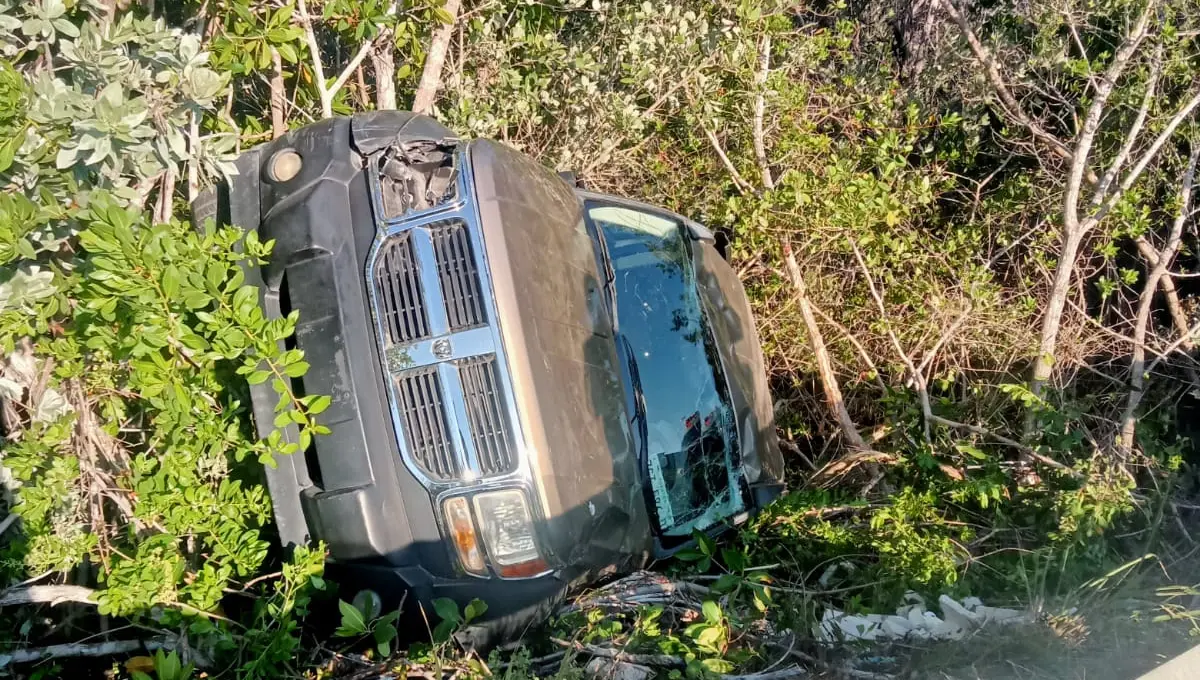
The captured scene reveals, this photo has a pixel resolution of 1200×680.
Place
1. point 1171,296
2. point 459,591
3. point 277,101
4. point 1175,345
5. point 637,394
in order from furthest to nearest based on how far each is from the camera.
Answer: point 1171,296 < point 1175,345 < point 277,101 < point 637,394 < point 459,591

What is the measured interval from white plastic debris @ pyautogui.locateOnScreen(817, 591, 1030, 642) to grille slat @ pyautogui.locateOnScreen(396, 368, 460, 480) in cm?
156

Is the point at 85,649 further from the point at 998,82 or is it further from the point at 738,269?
the point at 998,82

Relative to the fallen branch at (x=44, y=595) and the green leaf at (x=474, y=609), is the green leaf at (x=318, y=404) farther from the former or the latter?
the fallen branch at (x=44, y=595)

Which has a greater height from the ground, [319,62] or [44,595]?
[319,62]

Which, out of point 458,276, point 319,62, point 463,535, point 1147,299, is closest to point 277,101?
point 319,62

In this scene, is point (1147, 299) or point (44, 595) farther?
point (1147, 299)

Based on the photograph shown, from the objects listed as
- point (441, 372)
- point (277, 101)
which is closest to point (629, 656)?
point (441, 372)

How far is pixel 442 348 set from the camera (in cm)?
261

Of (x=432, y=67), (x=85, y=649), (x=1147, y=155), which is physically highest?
(x=432, y=67)

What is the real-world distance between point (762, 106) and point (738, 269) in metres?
1.09

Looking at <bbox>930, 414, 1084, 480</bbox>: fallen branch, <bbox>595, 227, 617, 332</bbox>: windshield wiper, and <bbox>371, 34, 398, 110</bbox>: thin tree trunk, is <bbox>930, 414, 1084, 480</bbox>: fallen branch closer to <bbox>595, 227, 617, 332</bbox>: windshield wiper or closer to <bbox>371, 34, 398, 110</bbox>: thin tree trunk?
<bbox>595, 227, 617, 332</bbox>: windshield wiper

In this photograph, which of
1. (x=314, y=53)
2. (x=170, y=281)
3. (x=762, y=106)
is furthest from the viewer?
(x=762, y=106)

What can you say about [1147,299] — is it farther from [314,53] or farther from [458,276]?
[314,53]

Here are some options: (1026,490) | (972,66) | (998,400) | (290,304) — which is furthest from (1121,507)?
(290,304)
